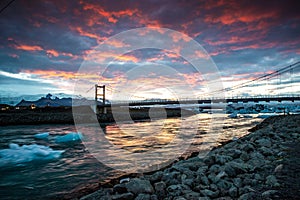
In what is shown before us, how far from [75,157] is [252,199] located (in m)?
7.48

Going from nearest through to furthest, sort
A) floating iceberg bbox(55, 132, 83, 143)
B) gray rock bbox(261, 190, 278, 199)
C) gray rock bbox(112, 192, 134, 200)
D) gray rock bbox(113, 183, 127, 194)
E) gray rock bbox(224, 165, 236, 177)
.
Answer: gray rock bbox(261, 190, 278, 199)
gray rock bbox(112, 192, 134, 200)
gray rock bbox(113, 183, 127, 194)
gray rock bbox(224, 165, 236, 177)
floating iceberg bbox(55, 132, 83, 143)

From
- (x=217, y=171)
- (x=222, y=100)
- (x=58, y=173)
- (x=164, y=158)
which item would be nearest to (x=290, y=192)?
(x=217, y=171)

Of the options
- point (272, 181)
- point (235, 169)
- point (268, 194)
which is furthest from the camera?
point (235, 169)

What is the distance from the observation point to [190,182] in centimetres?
331

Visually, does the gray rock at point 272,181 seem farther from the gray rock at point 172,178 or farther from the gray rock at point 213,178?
the gray rock at point 172,178

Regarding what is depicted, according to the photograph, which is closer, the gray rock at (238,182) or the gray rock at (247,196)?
the gray rock at (247,196)

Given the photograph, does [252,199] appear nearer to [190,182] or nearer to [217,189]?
[217,189]

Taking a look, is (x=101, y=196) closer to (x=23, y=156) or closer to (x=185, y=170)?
(x=185, y=170)

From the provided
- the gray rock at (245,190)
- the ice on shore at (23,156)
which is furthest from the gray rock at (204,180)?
the ice on shore at (23,156)

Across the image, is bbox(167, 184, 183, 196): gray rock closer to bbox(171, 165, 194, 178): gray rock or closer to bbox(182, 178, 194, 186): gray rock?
bbox(182, 178, 194, 186): gray rock

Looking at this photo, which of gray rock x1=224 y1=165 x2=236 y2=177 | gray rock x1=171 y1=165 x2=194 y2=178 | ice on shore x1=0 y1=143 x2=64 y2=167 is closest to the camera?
gray rock x1=224 y1=165 x2=236 y2=177

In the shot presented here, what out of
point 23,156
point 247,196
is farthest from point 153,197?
point 23,156

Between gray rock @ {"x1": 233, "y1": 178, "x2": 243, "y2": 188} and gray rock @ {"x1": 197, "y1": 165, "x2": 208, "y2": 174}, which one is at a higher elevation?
gray rock @ {"x1": 233, "y1": 178, "x2": 243, "y2": 188}

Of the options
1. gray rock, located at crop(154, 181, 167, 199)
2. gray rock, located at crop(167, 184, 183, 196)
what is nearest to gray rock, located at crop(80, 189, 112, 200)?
gray rock, located at crop(154, 181, 167, 199)
